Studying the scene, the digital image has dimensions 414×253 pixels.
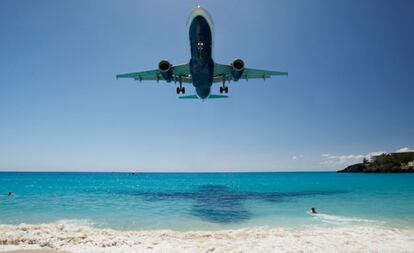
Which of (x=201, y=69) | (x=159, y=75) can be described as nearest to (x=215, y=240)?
(x=201, y=69)

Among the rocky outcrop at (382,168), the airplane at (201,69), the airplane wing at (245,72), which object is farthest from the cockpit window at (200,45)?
the rocky outcrop at (382,168)

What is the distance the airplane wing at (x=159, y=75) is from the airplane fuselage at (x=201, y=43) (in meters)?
2.56

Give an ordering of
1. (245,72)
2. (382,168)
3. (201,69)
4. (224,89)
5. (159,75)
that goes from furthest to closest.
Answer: (382,168) → (224,89) → (245,72) → (159,75) → (201,69)

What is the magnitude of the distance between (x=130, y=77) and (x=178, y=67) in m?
4.90

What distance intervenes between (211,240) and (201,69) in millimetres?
11195

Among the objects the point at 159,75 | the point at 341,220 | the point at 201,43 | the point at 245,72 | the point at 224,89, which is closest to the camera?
the point at 201,43

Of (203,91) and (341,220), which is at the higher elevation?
(203,91)

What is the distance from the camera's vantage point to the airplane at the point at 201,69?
725 inches

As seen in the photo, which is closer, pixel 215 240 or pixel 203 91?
pixel 215 240

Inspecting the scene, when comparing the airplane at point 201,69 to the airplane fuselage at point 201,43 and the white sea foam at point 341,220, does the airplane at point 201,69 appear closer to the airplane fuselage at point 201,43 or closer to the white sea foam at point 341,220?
the airplane fuselage at point 201,43

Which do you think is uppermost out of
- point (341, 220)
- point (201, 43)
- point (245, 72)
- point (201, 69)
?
point (245, 72)

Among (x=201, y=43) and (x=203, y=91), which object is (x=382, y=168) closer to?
(x=203, y=91)

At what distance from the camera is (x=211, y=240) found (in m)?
15.4

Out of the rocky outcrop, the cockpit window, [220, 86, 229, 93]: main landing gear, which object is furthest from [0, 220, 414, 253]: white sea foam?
the rocky outcrop
